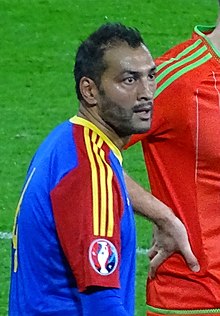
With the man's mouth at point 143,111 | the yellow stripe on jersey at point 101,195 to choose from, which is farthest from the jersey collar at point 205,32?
the yellow stripe on jersey at point 101,195

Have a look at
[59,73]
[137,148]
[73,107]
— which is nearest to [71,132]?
[137,148]

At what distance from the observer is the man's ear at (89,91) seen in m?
3.63

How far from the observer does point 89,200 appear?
3.37m

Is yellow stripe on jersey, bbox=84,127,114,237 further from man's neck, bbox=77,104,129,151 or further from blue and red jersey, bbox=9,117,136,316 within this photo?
man's neck, bbox=77,104,129,151

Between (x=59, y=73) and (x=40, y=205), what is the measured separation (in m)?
9.15

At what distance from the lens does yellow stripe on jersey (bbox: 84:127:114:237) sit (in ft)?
11.0

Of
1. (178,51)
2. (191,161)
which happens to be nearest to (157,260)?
(191,161)

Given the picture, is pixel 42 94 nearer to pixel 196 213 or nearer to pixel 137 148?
pixel 137 148

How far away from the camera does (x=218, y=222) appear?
4.45 metres

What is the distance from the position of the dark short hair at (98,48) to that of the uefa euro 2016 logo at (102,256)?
1.69 feet

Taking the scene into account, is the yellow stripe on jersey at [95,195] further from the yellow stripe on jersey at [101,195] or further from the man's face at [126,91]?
the man's face at [126,91]

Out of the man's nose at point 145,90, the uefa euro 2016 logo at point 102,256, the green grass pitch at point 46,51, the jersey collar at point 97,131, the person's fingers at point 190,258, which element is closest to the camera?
the uefa euro 2016 logo at point 102,256

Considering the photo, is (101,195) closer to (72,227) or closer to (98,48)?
(72,227)

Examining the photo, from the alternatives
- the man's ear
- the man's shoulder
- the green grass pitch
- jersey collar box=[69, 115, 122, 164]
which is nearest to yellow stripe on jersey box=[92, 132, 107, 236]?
jersey collar box=[69, 115, 122, 164]
